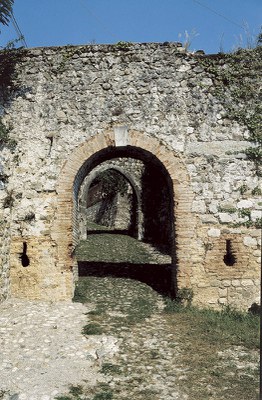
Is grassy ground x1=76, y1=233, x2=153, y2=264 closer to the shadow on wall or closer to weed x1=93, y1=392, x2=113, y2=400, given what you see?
the shadow on wall

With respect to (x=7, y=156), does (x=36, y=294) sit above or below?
below

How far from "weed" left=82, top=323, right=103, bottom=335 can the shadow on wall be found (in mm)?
1881

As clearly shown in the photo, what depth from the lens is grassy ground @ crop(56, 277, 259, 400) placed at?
4.34 m

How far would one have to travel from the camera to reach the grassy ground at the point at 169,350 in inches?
171

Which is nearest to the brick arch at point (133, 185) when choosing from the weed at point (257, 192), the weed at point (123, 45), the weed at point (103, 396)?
the weed at point (123, 45)

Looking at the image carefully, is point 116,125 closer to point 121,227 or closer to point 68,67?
point 68,67

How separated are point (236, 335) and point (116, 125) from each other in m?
3.94

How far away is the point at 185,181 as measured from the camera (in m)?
7.33

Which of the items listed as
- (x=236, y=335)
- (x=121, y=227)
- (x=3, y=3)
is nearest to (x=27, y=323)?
(x=236, y=335)

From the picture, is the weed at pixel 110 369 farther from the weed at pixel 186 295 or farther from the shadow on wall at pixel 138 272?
the shadow on wall at pixel 138 272

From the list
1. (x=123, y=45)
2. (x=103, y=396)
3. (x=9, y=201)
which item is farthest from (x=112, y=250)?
(x=103, y=396)

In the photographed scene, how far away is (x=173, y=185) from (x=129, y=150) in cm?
113

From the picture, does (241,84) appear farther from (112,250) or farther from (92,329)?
(112,250)

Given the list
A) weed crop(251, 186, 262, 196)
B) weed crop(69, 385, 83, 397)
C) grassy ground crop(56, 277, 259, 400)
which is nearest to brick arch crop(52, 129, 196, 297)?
grassy ground crop(56, 277, 259, 400)
